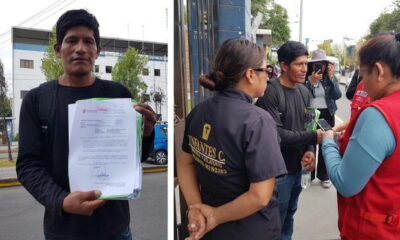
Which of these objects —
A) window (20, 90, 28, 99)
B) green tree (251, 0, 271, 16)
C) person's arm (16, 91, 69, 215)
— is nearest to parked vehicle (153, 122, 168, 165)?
person's arm (16, 91, 69, 215)

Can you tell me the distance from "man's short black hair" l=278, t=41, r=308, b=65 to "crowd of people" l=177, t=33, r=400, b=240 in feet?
2.84

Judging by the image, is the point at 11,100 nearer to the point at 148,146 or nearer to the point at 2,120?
the point at 2,120

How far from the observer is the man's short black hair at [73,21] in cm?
109

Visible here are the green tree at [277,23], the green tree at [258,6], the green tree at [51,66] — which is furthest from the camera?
the green tree at [277,23]

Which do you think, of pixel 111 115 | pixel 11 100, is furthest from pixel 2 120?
pixel 111 115

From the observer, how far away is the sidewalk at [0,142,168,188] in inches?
43.5

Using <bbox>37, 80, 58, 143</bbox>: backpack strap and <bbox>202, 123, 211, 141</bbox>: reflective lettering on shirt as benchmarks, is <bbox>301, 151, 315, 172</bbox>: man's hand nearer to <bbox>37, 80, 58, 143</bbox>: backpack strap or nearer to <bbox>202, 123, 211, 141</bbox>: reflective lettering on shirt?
<bbox>202, 123, 211, 141</bbox>: reflective lettering on shirt

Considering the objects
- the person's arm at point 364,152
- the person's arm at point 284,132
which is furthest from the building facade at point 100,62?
the person's arm at point 284,132

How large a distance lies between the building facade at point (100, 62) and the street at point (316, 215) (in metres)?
2.49

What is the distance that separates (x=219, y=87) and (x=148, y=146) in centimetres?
37

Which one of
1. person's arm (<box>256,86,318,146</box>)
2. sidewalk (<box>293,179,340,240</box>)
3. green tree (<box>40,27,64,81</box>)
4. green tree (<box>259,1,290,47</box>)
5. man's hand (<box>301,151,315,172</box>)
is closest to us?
green tree (<box>40,27,64,81</box>)

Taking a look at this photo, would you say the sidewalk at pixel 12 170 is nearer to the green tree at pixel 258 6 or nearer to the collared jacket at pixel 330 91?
the collared jacket at pixel 330 91

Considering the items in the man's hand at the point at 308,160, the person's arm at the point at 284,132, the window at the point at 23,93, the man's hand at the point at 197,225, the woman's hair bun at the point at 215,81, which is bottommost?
the man's hand at the point at 197,225

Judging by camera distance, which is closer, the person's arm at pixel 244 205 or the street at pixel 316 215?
the person's arm at pixel 244 205
